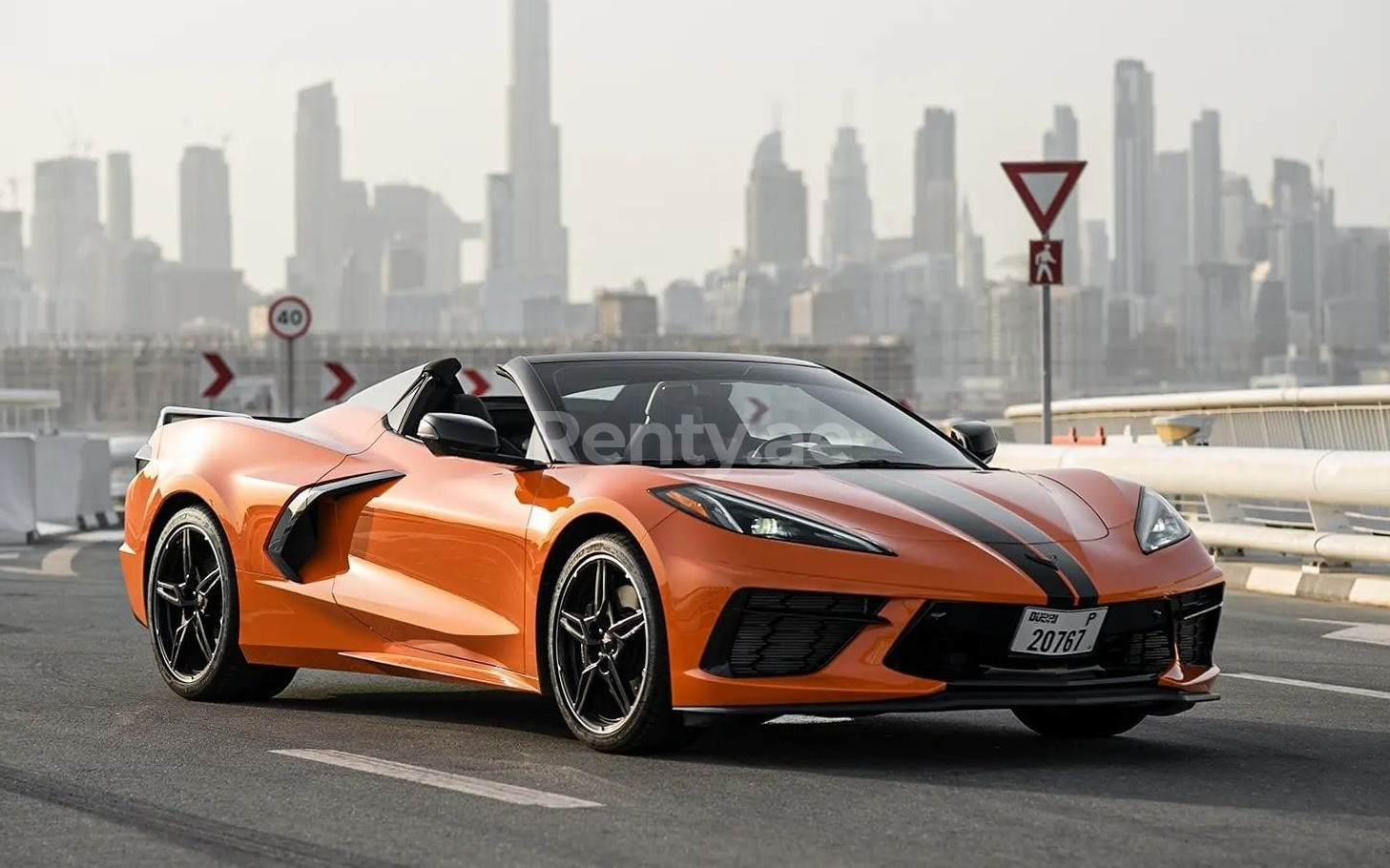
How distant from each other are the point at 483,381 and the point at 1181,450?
70.8 ft

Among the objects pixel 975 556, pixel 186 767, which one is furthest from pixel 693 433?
pixel 186 767

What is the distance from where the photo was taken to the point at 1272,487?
13266 millimetres

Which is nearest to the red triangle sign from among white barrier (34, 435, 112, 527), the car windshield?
the car windshield

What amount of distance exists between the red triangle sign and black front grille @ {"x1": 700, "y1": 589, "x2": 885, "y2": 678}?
36.8ft

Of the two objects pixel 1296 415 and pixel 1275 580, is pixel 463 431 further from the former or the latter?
pixel 1296 415

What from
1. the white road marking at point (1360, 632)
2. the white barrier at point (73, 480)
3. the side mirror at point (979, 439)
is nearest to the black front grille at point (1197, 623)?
the side mirror at point (979, 439)

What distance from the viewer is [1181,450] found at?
1447cm

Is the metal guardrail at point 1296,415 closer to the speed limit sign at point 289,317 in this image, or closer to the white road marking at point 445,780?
the speed limit sign at point 289,317

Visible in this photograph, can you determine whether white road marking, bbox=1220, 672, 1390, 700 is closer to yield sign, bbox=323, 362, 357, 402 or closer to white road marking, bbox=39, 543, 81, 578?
white road marking, bbox=39, 543, 81, 578

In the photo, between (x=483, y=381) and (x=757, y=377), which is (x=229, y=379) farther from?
(x=757, y=377)

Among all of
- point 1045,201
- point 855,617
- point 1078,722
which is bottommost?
point 1078,722

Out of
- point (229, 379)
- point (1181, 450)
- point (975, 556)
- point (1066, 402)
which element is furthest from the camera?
point (1066, 402)

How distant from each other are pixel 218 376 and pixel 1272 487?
18.6 m

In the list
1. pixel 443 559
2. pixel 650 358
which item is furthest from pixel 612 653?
pixel 650 358
